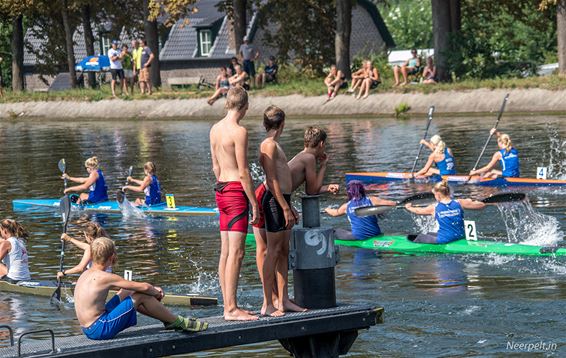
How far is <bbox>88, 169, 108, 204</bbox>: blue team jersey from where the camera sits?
24.5 m

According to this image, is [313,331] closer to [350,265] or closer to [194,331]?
[194,331]

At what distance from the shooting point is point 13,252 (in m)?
17.0

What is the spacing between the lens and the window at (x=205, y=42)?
69.1 meters

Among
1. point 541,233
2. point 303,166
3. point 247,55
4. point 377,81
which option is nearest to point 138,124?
point 247,55

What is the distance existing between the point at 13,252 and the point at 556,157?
1548cm

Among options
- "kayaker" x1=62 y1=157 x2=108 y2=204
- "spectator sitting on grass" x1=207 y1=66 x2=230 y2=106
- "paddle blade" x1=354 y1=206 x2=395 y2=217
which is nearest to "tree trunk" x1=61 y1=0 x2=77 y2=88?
"spectator sitting on grass" x1=207 y1=66 x2=230 y2=106

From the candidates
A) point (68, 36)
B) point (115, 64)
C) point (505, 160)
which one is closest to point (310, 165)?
point (505, 160)

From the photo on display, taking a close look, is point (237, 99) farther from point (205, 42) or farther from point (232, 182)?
point (205, 42)

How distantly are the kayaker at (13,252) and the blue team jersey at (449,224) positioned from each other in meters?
5.84

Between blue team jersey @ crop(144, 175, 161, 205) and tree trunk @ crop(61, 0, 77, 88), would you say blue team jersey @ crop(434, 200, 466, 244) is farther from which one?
tree trunk @ crop(61, 0, 77, 88)

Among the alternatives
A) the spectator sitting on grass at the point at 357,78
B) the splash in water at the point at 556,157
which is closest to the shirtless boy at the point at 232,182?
the splash in water at the point at 556,157

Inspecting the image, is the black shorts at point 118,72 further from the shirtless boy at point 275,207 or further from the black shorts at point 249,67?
the shirtless boy at point 275,207

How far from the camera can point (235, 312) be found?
11.9 metres

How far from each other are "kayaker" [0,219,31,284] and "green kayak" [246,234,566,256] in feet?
13.9
